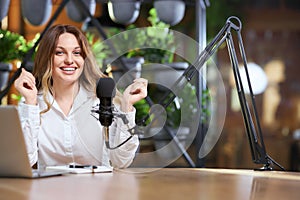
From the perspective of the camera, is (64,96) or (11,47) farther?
(11,47)

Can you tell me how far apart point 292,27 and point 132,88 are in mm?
3202

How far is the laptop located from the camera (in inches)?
55.1

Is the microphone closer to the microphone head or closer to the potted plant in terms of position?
the microphone head

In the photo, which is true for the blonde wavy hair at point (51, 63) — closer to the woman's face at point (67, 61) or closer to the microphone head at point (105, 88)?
the woman's face at point (67, 61)

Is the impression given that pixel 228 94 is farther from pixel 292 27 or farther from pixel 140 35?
pixel 140 35

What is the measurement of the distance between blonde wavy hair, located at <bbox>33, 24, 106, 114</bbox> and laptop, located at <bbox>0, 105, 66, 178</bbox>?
61cm

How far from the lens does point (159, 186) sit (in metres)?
1.31

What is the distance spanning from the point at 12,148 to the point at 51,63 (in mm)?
705

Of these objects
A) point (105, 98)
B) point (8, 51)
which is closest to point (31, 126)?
point (105, 98)

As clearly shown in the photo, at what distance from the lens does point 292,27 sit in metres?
4.66

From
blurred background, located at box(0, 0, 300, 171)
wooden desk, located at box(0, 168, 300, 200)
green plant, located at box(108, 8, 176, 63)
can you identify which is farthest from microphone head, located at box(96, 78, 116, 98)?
blurred background, located at box(0, 0, 300, 171)

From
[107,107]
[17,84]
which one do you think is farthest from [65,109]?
[107,107]

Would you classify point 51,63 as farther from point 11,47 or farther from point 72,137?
point 11,47

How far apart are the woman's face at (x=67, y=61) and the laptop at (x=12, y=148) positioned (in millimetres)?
655
